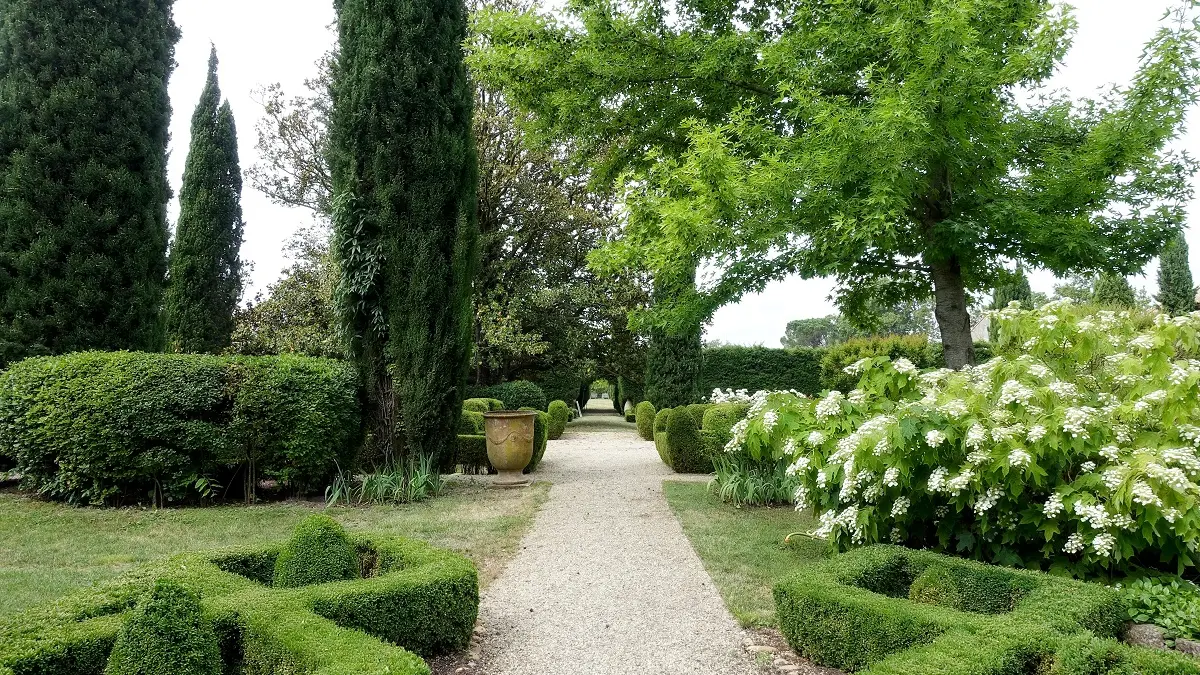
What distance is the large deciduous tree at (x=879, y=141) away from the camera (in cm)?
584

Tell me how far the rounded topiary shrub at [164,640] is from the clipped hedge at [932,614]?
8.48 feet

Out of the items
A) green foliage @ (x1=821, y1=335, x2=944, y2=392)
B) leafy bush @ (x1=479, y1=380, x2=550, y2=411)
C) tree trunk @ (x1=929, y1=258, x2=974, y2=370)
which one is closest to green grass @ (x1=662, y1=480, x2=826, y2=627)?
tree trunk @ (x1=929, y1=258, x2=974, y2=370)

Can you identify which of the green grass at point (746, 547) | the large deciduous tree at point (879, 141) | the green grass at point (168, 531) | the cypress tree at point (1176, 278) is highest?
the cypress tree at point (1176, 278)

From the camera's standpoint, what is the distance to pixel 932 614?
3041 millimetres

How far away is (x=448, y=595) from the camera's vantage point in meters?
3.37

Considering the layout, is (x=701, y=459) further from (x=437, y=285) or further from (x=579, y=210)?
(x=579, y=210)

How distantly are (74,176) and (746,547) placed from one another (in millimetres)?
9231

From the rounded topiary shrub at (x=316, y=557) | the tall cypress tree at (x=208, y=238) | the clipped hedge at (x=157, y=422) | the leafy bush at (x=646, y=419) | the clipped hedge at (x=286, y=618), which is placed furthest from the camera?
the leafy bush at (x=646, y=419)

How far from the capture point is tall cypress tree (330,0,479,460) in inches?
336

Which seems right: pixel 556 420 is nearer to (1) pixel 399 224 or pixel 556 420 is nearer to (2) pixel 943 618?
(1) pixel 399 224

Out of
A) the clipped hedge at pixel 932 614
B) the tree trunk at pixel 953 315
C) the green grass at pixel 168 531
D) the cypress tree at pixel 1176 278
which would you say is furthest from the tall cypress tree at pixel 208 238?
the cypress tree at pixel 1176 278

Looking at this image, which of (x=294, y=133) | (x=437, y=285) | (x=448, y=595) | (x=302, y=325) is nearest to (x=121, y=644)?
(x=448, y=595)

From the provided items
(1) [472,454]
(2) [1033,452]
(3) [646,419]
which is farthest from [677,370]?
(2) [1033,452]

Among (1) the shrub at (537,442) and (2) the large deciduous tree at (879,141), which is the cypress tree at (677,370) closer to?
(1) the shrub at (537,442)
